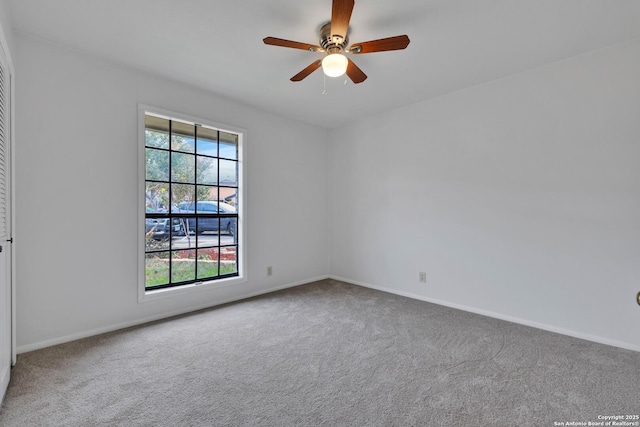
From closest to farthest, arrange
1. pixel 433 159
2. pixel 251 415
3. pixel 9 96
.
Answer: pixel 251 415 < pixel 9 96 < pixel 433 159

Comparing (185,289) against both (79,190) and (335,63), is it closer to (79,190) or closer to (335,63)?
(79,190)

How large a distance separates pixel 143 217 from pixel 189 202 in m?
0.56

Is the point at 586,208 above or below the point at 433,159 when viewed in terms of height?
below

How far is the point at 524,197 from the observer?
114 inches

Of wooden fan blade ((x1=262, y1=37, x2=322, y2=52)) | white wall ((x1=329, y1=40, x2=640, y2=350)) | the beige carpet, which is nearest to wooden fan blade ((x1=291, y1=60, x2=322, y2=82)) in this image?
wooden fan blade ((x1=262, y1=37, x2=322, y2=52))

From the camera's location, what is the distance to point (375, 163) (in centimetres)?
420

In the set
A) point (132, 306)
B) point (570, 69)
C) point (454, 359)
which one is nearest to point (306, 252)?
point (132, 306)

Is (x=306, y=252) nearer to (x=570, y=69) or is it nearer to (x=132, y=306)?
(x=132, y=306)

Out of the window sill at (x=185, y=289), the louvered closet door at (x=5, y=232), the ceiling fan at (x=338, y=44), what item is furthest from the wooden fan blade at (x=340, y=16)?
the window sill at (x=185, y=289)

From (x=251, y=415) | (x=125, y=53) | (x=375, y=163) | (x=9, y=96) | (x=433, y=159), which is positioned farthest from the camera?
(x=375, y=163)

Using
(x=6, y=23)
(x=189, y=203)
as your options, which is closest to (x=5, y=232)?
(x=6, y=23)

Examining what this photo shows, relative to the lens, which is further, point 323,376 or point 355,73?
point 355,73

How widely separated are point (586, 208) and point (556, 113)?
2.99 ft

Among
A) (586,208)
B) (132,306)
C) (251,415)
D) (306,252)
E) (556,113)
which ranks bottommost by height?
(251,415)
